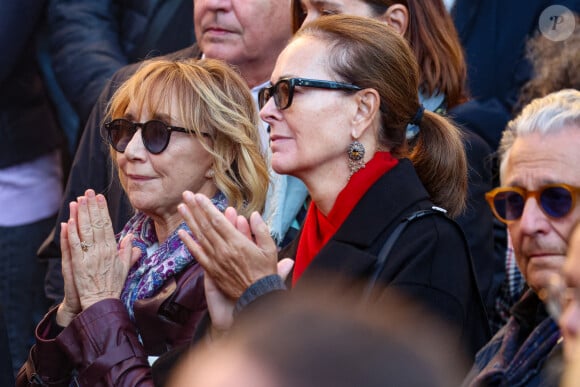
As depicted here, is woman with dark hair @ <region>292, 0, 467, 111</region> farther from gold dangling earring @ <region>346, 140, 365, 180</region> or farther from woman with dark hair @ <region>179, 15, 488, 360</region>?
gold dangling earring @ <region>346, 140, 365, 180</region>

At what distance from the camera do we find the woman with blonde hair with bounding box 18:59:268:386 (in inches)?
135

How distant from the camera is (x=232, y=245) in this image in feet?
10.0

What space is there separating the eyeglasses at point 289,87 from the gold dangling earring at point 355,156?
171 mm

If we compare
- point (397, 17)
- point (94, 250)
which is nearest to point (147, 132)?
point (94, 250)

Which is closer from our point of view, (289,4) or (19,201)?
(289,4)

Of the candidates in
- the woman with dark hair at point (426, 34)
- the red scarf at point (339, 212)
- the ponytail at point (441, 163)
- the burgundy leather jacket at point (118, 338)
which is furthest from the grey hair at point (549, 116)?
the burgundy leather jacket at point (118, 338)

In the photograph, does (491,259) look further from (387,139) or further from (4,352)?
(4,352)

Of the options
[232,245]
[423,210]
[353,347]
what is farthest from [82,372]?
[353,347]

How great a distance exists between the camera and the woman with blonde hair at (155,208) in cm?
342

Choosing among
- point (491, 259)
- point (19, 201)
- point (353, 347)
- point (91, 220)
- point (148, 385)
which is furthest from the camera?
point (19, 201)

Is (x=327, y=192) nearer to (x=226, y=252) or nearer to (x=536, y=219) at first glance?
(x=226, y=252)

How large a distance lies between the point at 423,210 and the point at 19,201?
→ 9.27 feet

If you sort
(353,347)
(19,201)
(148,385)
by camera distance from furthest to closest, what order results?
(19,201) < (148,385) < (353,347)

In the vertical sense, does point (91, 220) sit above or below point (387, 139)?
below
